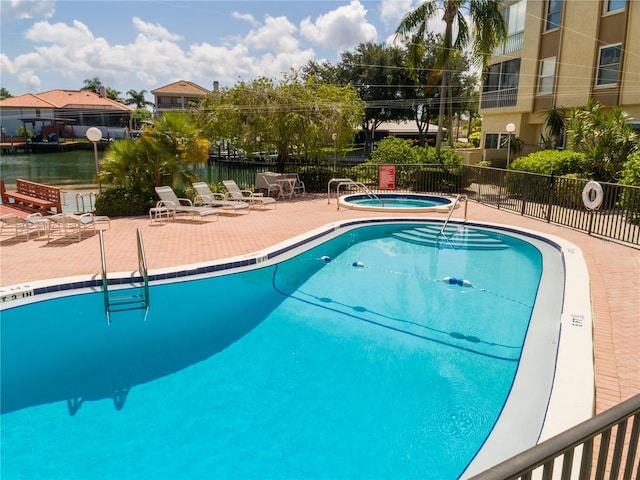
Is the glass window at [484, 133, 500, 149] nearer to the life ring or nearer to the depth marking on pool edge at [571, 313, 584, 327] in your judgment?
the life ring

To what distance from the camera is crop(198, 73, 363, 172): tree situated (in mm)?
18406

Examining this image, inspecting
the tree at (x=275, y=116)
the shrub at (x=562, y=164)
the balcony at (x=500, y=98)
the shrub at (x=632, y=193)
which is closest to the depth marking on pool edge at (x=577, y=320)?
the shrub at (x=632, y=193)

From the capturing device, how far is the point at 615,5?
19.8 meters

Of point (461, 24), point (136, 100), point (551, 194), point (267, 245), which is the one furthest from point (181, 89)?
point (267, 245)

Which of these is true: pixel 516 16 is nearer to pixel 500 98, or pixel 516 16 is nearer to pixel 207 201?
pixel 500 98

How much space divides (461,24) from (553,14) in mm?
5513

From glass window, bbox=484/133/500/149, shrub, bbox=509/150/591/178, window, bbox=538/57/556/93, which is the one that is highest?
window, bbox=538/57/556/93

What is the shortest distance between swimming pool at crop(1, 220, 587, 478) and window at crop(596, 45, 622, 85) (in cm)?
1516

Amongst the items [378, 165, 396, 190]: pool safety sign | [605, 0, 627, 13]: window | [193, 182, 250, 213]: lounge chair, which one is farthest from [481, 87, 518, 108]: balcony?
[193, 182, 250, 213]: lounge chair

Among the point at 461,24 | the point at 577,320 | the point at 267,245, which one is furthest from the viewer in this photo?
the point at 461,24

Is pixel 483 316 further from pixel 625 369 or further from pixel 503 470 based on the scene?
pixel 503 470

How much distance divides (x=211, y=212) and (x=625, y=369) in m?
10.7

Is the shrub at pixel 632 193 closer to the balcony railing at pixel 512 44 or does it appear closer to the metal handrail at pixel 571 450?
the metal handrail at pixel 571 450

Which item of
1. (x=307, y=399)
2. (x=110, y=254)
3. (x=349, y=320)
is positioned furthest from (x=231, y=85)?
(x=307, y=399)
